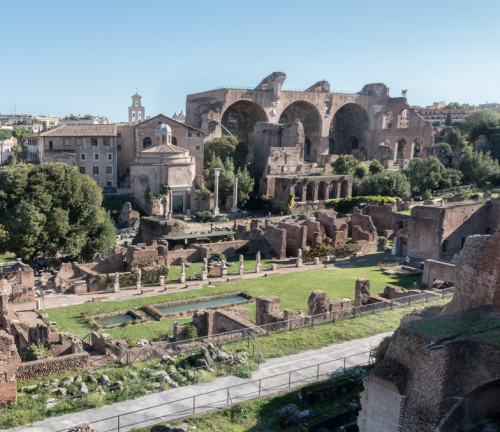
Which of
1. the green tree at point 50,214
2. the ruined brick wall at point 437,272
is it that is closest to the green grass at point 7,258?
the green tree at point 50,214

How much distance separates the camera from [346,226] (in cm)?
4234

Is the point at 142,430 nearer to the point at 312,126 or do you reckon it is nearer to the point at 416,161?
the point at 416,161

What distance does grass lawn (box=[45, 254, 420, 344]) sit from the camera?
22.1 metres

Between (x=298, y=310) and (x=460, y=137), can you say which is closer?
(x=298, y=310)

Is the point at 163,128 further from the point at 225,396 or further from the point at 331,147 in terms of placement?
the point at 331,147

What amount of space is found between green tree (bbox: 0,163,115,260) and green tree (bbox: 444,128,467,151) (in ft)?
187

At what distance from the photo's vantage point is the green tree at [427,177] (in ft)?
187

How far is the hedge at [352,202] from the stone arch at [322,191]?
318cm

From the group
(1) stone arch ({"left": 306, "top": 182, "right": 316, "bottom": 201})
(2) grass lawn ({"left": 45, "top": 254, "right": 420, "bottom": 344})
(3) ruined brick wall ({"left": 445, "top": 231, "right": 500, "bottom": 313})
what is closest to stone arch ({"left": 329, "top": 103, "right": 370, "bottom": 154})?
(1) stone arch ({"left": 306, "top": 182, "right": 316, "bottom": 201})

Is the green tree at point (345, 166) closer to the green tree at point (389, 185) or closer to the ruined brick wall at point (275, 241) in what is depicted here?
the green tree at point (389, 185)

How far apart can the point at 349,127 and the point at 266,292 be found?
64.2 meters

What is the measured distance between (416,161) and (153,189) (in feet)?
98.7

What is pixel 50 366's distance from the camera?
15.9m

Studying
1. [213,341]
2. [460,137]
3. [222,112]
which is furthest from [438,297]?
[460,137]
